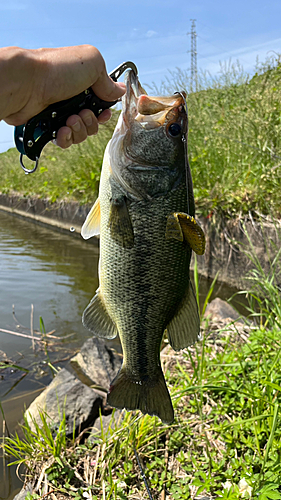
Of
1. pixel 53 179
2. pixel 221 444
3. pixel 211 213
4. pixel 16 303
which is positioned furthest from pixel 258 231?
pixel 53 179

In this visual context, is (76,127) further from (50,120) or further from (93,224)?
(93,224)

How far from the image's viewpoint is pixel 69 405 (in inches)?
112

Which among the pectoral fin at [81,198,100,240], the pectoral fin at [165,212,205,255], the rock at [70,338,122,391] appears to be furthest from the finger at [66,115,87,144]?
the rock at [70,338,122,391]

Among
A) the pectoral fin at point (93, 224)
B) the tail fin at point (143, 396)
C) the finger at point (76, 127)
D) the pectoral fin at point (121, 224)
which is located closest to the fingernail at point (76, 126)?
the finger at point (76, 127)

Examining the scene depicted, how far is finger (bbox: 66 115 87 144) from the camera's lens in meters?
1.78

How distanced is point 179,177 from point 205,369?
5.79 ft

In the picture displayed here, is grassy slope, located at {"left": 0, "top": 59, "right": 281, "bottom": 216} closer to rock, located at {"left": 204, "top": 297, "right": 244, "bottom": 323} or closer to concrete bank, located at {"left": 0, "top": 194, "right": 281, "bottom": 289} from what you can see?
concrete bank, located at {"left": 0, "top": 194, "right": 281, "bottom": 289}

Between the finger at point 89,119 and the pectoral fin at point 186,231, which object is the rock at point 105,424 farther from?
the finger at point 89,119

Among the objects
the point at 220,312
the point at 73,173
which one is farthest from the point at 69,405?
the point at 73,173

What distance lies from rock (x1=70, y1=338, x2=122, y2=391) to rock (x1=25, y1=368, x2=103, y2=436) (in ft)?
1.60

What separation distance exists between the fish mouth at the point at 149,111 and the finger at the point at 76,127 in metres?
0.33

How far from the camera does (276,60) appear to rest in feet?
21.9

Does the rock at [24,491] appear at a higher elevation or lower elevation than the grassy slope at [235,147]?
lower

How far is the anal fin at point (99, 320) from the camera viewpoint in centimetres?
166
